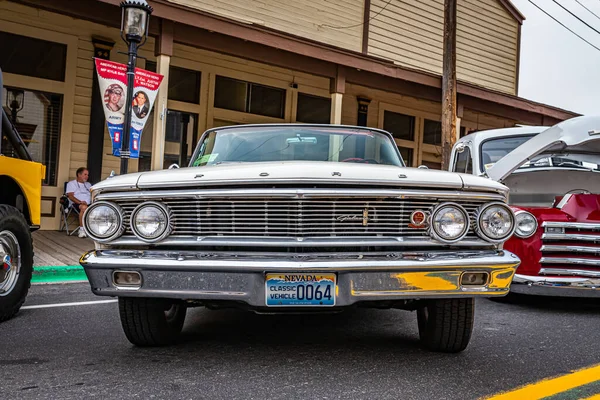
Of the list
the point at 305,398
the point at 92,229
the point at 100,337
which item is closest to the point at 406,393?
the point at 305,398

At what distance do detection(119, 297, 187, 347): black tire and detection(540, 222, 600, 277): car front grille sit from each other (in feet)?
10.9

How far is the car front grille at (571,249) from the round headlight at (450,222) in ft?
8.20

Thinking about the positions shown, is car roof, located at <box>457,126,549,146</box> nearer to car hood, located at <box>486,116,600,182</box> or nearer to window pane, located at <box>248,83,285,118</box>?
car hood, located at <box>486,116,600,182</box>

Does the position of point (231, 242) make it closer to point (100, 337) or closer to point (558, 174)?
Answer: point (100, 337)

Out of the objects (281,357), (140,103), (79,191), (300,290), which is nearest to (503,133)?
(281,357)

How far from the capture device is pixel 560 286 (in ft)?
17.7

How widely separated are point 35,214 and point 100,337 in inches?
66.7

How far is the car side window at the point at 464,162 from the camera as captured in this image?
7379mm

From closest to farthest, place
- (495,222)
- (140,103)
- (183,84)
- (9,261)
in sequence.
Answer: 1. (495,222)
2. (9,261)
3. (140,103)
4. (183,84)

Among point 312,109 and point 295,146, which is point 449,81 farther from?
point 295,146

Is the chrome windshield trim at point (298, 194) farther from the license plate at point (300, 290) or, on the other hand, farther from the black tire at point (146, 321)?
the black tire at point (146, 321)

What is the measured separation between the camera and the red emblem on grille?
3291mm

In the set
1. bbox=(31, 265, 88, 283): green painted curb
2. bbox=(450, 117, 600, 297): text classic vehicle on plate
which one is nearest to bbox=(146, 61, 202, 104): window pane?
bbox=(31, 265, 88, 283): green painted curb

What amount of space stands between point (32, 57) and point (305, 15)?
228 inches
